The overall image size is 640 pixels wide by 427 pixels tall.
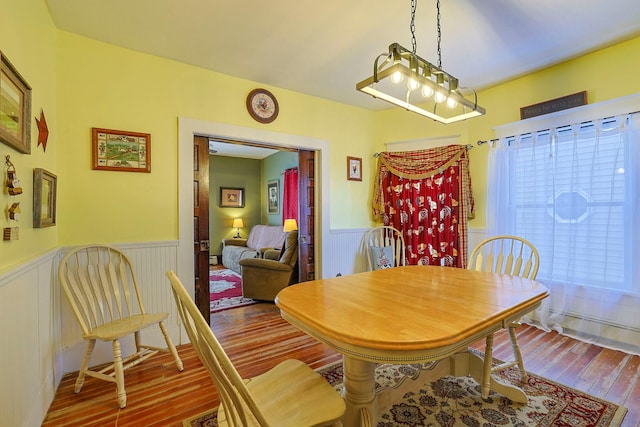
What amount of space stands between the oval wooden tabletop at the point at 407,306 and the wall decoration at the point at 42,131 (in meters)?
1.69

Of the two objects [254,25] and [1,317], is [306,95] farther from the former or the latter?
[1,317]

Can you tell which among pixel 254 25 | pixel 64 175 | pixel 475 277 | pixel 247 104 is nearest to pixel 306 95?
pixel 247 104

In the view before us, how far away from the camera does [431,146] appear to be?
343cm

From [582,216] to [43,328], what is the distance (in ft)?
12.9

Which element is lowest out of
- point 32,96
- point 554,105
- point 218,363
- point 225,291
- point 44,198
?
point 225,291

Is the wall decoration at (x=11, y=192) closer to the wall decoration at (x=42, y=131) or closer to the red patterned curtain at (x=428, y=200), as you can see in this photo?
the wall decoration at (x=42, y=131)

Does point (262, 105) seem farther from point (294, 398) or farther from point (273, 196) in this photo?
point (273, 196)

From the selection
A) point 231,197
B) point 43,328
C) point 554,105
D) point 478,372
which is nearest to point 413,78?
point 478,372

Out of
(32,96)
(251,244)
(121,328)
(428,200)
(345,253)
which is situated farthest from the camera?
(251,244)

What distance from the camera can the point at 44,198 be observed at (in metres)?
1.75

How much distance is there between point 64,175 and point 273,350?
2019 mm

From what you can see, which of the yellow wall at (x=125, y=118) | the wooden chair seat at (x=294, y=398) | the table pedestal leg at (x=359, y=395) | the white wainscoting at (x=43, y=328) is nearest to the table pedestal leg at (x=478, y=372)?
the table pedestal leg at (x=359, y=395)

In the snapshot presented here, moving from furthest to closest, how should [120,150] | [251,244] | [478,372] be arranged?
[251,244]
[120,150]
[478,372]

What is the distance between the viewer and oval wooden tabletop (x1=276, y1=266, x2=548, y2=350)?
962 millimetres
